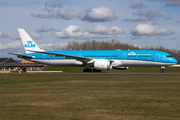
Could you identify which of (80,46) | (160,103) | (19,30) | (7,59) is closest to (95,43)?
(80,46)

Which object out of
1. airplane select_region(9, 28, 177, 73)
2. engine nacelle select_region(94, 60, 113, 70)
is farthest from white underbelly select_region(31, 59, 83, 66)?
engine nacelle select_region(94, 60, 113, 70)

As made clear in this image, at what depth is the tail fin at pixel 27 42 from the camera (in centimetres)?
5559

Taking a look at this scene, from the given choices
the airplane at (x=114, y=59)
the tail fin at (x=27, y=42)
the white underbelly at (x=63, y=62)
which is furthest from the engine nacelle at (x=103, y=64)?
the tail fin at (x=27, y=42)

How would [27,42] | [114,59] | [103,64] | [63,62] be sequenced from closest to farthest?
1. [103,64]
2. [114,59]
3. [63,62]
4. [27,42]

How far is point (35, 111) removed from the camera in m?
10.5

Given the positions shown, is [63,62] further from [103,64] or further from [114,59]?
[114,59]

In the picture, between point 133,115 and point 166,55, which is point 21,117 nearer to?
point 133,115

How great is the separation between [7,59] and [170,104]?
133 meters

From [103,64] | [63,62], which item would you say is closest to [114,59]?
[103,64]

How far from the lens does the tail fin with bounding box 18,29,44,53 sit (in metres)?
55.6

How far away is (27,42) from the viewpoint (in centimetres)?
5581

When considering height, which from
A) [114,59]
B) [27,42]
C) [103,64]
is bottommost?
[103,64]

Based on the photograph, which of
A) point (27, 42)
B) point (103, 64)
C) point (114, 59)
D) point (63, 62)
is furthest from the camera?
point (27, 42)

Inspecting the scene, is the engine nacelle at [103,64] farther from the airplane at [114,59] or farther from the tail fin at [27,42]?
the tail fin at [27,42]
